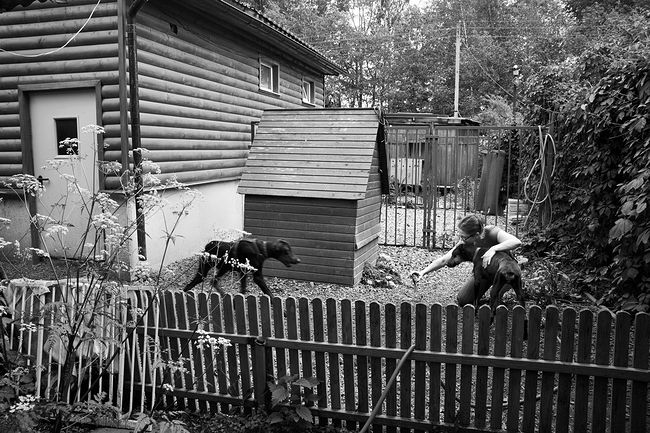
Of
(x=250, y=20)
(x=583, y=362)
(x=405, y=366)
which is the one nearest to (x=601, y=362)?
(x=583, y=362)

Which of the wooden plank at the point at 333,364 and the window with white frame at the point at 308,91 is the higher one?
the window with white frame at the point at 308,91

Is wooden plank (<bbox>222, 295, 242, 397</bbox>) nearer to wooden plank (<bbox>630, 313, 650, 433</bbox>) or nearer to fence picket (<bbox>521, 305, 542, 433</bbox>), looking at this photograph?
fence picket (<bbox>521, 305, 542, 433</bbox>)

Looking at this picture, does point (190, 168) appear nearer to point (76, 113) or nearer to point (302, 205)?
point (76, 113)

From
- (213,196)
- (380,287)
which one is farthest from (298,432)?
(213,196)

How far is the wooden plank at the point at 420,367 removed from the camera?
344 cm

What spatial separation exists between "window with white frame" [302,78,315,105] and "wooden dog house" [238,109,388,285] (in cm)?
877

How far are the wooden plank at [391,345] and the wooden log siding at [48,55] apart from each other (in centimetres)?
612

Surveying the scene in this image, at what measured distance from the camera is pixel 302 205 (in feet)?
23.2

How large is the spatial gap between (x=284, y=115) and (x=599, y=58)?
4817 mm

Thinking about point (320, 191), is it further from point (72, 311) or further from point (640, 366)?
point (640, 366)

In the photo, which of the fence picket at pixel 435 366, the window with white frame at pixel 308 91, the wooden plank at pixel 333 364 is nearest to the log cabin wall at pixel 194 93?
the window with white frame at pixel 308 91

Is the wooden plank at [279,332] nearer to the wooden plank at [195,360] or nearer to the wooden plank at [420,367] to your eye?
the wooden plank at [195,360]

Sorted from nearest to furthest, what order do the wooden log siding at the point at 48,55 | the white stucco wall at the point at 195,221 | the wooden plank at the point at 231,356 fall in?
the wooden plank at the point at 231,356
the wooden log siding at the point at 48,55
the white stucco wall at the point at 195,221

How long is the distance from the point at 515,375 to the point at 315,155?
15.5ft
